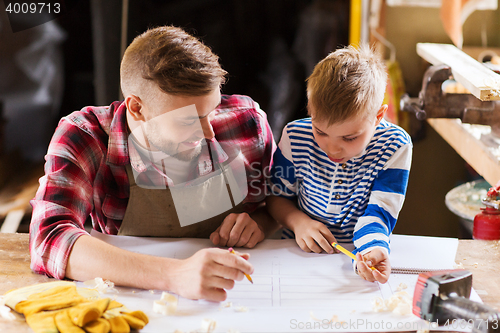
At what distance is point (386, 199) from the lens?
1011 mm

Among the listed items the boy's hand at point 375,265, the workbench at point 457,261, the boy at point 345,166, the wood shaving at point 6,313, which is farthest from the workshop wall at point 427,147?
the wood shaving at point 6,313

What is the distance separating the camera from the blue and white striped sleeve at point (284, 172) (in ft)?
3.75

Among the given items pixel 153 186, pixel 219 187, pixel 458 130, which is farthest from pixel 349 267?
pixel 458 130

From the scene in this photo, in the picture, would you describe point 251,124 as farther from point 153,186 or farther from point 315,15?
point 315,15

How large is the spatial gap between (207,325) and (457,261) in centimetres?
59

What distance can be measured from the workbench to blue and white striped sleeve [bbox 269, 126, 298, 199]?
43 cm

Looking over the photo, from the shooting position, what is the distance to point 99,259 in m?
0.88

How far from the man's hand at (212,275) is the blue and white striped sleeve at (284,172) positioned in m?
0.36

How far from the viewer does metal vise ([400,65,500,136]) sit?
1245 mm

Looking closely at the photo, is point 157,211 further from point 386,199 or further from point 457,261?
point 457,261

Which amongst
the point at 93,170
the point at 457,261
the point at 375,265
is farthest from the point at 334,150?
the point at 93,170

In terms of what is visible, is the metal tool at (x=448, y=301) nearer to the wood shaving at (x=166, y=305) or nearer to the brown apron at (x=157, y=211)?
the wood shaving at (x=166, y=305)

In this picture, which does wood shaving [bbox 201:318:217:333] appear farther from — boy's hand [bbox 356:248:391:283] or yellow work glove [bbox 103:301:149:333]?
boy's hand [bbox 356:248:391:283]

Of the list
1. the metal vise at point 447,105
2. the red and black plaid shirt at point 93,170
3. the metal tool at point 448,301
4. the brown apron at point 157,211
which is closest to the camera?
the metal tool at point 448,301
